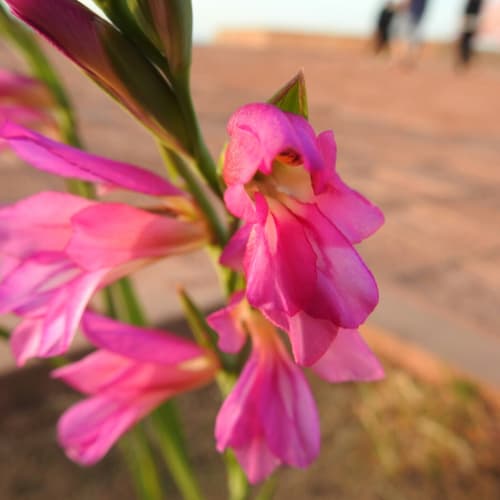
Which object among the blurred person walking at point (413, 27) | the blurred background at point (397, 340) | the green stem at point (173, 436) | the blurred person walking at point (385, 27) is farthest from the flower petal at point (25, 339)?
the blurred person walking at point (385, 27)

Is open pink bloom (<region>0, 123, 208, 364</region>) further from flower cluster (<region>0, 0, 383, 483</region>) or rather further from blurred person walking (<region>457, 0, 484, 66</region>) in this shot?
blurred person walking (<region>457, 0, 484, 66</region>)

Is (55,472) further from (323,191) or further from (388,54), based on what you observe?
(388,54)

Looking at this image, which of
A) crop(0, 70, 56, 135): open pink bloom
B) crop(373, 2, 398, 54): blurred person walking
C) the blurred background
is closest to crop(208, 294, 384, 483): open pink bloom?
crop(0, 70, 56, 135): open pink bloom

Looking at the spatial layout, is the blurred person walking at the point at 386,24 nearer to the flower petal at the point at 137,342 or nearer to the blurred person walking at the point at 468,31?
the blurred person walking at the point at 468,31

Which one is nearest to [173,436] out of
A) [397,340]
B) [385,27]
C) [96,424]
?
[96,424]

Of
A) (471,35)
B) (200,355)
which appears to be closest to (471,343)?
(200,355)

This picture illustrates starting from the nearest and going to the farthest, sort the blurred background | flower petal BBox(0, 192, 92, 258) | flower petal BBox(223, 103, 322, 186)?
flower petal BBox(223, 103, 322, 186) → flower petal BBox(0, 192, 92, 258) → the blurred background
